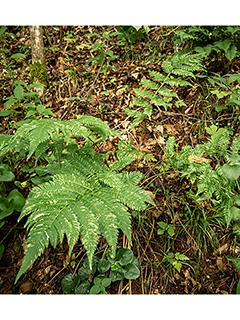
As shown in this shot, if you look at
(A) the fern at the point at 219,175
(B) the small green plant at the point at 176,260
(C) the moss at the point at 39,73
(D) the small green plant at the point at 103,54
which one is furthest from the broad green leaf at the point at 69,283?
(C) the moss at the point at 39,73

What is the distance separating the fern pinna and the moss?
2.69 metres

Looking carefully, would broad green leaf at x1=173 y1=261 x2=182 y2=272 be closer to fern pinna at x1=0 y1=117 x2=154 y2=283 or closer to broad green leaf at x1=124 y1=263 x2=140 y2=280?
broad green leaf at x1=124 y1=263 x2=140 y2=280

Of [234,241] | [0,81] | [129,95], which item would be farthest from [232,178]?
[0,81]

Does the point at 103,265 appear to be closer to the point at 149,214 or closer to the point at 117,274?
the point at 117,274

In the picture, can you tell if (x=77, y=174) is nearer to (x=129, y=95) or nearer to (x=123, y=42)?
(x=129, y=95)

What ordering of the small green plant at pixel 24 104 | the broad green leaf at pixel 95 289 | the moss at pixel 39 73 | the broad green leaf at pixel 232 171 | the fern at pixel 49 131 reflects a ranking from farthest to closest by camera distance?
the moss at pixel 39 73 → the small green plant at pixel 24 104 → the broad green leaf at pixel 95 289 → the broad green leaf at pixel 232 171 → the fern at pixel 49 131

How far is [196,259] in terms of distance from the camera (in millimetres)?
2109

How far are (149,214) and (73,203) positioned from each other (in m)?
1.22

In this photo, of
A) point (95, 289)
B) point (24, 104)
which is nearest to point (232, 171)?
point (95, 289)

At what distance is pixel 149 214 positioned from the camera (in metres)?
2.34

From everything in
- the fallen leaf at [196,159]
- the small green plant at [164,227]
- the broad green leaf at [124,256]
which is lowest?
the broad green leaf at [124,256]

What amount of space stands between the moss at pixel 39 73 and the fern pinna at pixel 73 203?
269cm

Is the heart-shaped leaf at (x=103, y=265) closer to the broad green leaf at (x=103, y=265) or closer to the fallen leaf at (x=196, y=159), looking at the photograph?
the broad green leaf at (x=103, y=265)

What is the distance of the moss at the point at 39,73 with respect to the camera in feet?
13.0
